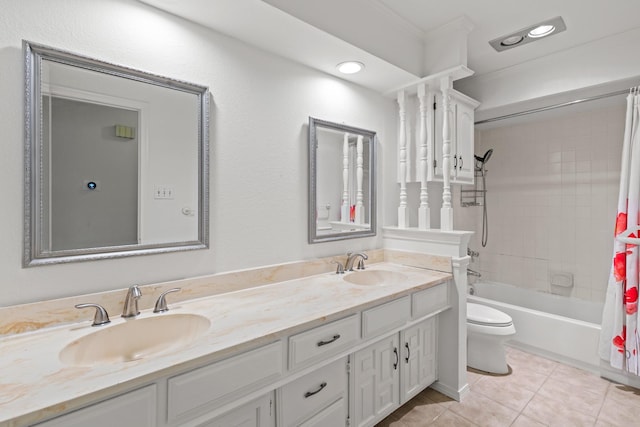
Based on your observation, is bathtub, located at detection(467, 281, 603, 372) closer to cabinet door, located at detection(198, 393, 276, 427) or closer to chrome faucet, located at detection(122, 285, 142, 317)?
cabinet door, located at detection(198, 393, 276, 427)

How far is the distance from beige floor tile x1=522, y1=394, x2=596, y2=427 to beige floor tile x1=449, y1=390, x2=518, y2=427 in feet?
0.39

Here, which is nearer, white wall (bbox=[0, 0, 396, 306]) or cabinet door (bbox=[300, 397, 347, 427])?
white wall (bbox=[0, 0, 396, 306])

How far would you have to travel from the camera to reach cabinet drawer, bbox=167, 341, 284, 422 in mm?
914

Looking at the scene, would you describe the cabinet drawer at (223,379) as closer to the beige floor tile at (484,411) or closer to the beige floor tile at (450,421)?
the beige floor tile at (450,421)

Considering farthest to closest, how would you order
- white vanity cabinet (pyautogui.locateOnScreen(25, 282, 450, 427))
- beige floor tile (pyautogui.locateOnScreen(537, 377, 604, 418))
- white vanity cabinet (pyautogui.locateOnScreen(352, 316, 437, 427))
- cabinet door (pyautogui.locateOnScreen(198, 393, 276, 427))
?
beige floor tile (pyautogui.locateOnScreen(537, 377, 604, 418))
white vanity cabinet (pyautogui.locateOnScreen(352, 316, 437, 427))
cabinet door (pyautogui.locateOnScreen(198, 393, 276, 427))
white vanity cabinet (pyautogui.locateOnScreen(25, 282, 450, 427))

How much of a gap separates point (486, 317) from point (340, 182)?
1519 mm

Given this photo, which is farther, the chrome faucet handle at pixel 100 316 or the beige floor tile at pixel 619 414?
the beige floor tile at pixel 619 414

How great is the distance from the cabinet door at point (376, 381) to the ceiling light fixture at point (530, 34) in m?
2.15

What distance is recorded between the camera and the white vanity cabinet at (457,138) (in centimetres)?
→ 236

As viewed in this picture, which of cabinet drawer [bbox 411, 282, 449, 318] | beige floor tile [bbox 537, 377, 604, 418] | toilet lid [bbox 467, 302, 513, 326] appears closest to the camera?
cabinet drawer [bbox 411, 282, 449, 318]

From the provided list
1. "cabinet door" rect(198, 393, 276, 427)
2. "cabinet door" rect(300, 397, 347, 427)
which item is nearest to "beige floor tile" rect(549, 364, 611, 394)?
"cabinet door" rect(300, 397, 347, 427)

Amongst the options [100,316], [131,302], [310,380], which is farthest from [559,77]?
[100,316]

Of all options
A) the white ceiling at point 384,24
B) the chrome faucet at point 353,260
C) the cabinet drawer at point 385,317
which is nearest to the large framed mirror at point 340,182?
the chrome faucet at point 353,260

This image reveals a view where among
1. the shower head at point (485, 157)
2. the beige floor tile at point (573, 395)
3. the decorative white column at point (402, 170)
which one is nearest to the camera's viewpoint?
the beige floor tile at point (573, 395)
